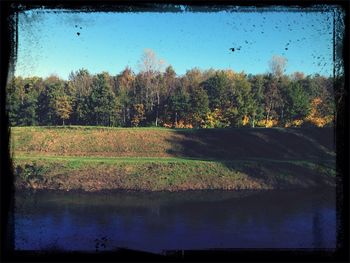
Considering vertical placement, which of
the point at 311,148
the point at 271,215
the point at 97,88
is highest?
the point at 97,88

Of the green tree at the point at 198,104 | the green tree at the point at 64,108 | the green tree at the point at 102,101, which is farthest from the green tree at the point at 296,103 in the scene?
the green tree at the point at 64,108

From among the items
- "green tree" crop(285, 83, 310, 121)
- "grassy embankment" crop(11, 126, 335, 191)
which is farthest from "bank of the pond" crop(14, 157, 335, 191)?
"green tree" crop(285, 83, 310, 121)

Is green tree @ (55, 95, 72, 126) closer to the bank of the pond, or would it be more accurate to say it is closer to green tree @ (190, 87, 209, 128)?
the bank of the pond

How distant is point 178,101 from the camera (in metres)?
13.2

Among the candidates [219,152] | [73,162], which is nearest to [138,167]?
[73,162]

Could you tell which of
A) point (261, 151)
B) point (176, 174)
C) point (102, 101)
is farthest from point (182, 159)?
point (102, 101)

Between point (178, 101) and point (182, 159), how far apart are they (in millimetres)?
5974

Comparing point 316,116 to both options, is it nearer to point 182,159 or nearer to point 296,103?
point 296,103

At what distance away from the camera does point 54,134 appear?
13.7m

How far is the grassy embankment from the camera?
49.0 feet

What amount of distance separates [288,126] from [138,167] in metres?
7.55

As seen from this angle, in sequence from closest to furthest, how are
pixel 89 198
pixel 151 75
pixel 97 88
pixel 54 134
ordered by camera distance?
pixel 151 75
pixel 97 88
pixel 89 198
pixel 54 134

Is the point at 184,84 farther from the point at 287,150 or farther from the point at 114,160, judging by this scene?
the point at 287,150

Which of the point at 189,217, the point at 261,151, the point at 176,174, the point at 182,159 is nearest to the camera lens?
the point at 189,217
